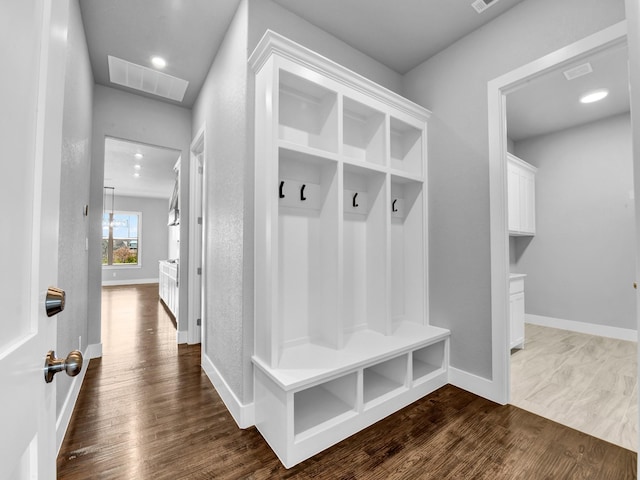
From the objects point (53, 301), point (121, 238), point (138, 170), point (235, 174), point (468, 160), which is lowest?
point (53, 301)

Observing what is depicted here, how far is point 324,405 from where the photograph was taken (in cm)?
191

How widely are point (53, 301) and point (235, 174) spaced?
1.61 m

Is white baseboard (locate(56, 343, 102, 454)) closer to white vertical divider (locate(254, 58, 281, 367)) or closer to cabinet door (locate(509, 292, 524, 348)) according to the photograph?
white vertical divider (locate(254, 58, 281, 367))

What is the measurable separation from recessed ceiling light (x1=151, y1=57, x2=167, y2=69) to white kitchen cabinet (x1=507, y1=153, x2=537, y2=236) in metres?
4.40

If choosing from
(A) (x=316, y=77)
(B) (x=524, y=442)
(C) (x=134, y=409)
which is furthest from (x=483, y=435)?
(A) (x=316, y=77)

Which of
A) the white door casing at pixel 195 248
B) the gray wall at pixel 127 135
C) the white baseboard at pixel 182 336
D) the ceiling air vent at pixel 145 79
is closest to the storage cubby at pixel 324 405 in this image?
the white door casing at pixel 195 248

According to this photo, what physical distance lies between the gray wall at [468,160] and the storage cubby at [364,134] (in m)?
0.61

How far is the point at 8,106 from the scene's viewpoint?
47 centimetres

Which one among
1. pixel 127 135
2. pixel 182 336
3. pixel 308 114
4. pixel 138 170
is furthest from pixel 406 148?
pixel 138 170

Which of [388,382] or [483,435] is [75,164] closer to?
[388,382]

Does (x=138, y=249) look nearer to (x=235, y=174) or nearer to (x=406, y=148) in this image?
(x=235, y=174)

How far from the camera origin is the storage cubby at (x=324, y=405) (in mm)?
1708

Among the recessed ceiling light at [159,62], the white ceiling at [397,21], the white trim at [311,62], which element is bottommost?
the white trim at [311,62]

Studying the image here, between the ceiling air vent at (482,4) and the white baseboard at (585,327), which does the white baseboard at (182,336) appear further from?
the white baseboard at (585,327)
